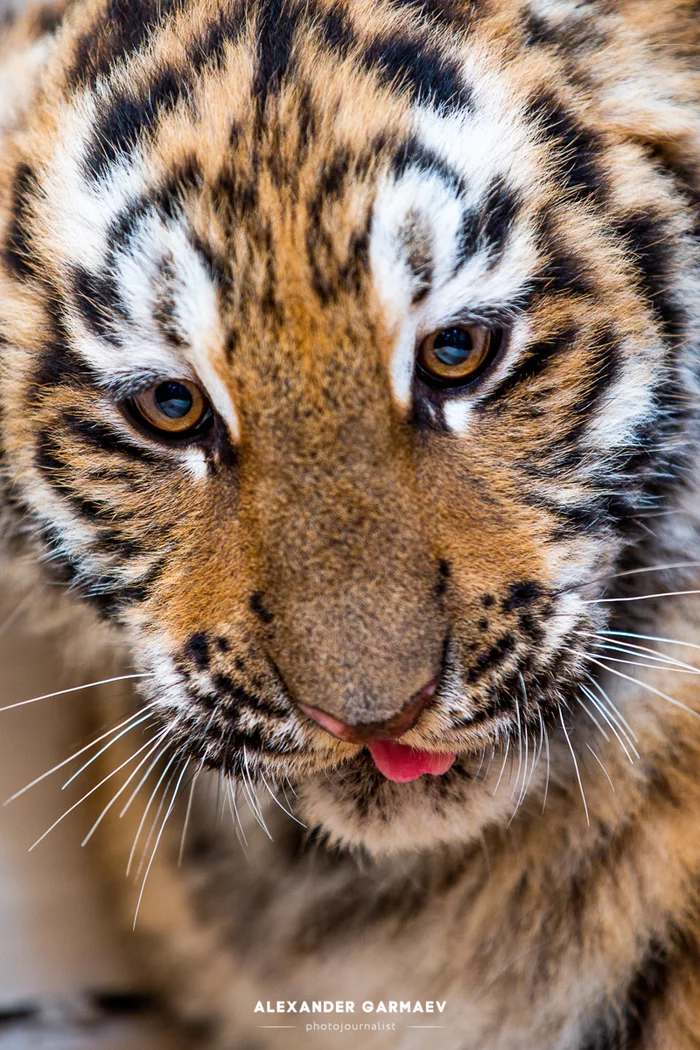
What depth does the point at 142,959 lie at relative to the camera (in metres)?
0.77

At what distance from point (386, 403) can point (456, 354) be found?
5cm

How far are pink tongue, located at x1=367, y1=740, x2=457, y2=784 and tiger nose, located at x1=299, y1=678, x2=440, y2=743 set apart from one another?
0.14 ft

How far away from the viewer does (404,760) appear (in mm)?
519

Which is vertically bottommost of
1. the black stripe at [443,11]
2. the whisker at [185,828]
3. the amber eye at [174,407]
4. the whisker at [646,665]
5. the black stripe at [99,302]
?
the whisker at [185,828]

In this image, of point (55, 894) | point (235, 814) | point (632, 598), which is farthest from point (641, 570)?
point (55, 894)

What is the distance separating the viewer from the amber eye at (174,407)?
0.50 m

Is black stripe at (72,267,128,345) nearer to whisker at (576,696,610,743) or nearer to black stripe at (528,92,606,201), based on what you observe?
black stripe at (528,92,606,201)

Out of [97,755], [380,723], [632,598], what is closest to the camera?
[380,723]

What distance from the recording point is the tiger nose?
0.45m

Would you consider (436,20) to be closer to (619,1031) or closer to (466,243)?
(466,243)

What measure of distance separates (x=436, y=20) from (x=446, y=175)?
10cm

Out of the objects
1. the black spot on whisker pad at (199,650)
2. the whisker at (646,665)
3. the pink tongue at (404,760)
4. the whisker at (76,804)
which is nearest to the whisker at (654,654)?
the whisker at (646,665)

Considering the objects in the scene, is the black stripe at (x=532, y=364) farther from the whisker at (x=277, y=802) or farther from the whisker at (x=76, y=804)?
the whisker at (x=76, y=804)

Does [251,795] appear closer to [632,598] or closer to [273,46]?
[632,598]
